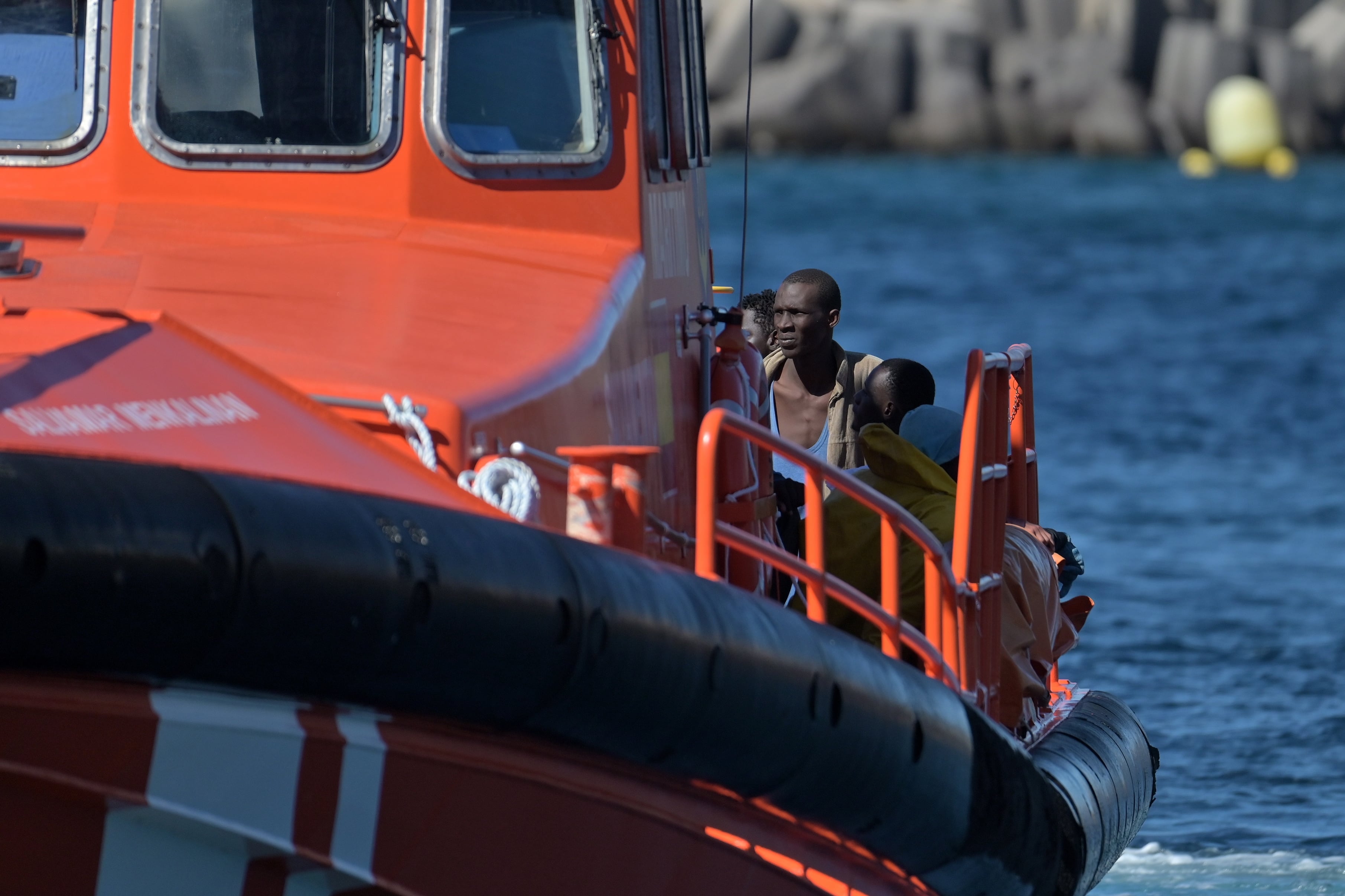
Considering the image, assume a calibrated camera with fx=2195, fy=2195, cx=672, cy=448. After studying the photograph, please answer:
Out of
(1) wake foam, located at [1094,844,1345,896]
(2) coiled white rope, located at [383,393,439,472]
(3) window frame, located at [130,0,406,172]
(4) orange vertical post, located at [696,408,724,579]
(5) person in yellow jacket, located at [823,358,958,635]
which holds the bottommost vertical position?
(1) wake foam, located at [1094,844,1345,896]

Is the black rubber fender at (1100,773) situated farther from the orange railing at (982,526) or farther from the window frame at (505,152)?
the window frame at (505,152)

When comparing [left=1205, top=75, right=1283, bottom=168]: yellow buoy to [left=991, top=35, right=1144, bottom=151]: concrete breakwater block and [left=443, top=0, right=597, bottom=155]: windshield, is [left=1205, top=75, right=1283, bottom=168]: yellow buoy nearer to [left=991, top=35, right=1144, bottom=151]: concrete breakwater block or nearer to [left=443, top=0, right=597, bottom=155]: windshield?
[left=991, top=35, right=1144, bottom=151]: concrete breakwater block

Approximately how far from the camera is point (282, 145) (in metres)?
4.24

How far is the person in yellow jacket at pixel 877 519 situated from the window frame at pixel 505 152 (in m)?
0.91

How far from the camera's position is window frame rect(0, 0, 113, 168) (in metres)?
4.28

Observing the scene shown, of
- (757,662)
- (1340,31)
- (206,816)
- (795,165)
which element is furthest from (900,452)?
(795,165)

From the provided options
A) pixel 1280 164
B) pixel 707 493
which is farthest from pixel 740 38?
pixel 707 493

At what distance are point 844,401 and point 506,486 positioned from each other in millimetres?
2981

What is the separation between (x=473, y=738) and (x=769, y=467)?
1.74 meters

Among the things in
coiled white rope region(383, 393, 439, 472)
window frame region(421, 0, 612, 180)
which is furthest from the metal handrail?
window frame region(421, 0, 612, 180)

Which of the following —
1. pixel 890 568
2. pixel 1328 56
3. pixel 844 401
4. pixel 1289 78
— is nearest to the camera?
pixel 890 568

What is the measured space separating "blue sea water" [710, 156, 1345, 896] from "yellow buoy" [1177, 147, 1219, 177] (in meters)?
5.03

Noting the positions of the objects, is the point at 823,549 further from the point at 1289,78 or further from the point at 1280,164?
the point at 1280,164

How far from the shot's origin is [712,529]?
3408 millimetres
